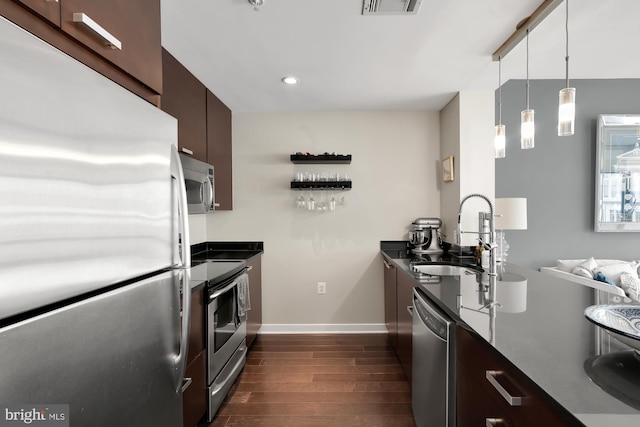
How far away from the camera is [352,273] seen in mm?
3336

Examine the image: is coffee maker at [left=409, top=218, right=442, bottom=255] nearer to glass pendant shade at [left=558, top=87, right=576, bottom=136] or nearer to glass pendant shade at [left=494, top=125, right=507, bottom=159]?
glass pendant shade at [left=494, top=125, right=507, bottom=159]

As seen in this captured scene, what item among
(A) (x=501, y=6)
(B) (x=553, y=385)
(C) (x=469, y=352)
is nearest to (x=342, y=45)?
(A) (x=501, y=6)

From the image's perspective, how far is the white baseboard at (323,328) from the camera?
10.9 feet

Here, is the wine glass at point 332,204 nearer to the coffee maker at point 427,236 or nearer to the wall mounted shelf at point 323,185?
the wall mounted shelf at point 323,185

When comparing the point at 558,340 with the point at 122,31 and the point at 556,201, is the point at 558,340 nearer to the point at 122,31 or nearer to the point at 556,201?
the point at 122,31

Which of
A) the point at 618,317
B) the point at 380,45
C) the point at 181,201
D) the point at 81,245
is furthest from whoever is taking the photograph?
the point at 380,45

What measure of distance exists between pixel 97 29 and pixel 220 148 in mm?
2094

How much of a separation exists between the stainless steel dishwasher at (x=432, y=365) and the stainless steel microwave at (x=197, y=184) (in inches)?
61.8

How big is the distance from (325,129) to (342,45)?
138 cm

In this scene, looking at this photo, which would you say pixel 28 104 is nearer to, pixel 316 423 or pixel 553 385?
pixel 553 385

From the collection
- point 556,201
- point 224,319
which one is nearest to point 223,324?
point 224,319

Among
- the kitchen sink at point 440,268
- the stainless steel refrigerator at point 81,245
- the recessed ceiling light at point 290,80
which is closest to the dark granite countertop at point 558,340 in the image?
the kitchen sink at point 440,268

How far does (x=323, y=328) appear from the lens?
10.9 ft

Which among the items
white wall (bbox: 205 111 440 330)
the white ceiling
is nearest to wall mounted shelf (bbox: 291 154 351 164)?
white wall (bbox: 205 111 440 330)
